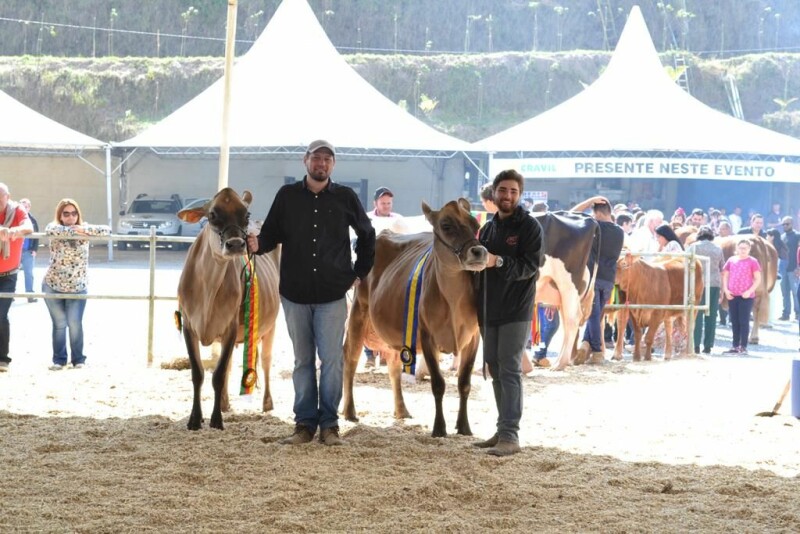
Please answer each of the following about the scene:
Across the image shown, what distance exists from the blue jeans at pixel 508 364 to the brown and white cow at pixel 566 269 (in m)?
4.84

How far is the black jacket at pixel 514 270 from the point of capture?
21.5 feet

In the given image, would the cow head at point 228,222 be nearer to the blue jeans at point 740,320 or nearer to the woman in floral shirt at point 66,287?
the woman in floral shirt at point 66,287

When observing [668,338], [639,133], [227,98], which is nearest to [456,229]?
[227,98]

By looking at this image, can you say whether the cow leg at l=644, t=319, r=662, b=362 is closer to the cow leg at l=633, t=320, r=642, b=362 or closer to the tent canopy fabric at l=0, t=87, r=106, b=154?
the cow leg at l=633, t=320, r=642, b=362

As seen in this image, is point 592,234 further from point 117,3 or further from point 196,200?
point 117,3

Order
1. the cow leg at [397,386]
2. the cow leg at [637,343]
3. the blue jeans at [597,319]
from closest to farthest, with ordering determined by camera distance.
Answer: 1. the cow leg at [397,386]
2. the blue jeans at [597,319]
3. the cow leg at [637,343]

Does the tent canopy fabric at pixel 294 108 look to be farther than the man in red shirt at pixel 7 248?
Yes

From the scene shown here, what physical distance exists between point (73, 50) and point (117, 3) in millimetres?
4040

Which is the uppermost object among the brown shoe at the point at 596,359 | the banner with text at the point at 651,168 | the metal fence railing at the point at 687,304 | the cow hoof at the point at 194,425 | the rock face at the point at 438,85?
the rock face at the point at 438,85

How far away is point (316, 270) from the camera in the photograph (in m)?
6.73

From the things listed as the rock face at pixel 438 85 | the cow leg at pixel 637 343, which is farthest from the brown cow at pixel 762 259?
the rock face at pixel 438 85

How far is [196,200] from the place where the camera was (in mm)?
31484

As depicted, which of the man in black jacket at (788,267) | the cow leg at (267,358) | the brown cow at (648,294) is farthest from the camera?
the man in black jacket at (788,267)

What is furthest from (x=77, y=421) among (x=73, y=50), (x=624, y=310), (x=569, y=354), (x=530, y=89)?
(x=73, y=50)
